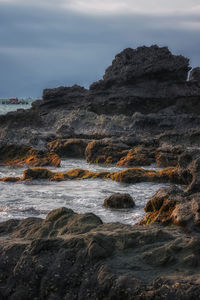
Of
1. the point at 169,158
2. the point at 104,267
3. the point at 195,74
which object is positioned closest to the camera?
the point at 104,267

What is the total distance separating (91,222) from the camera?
14.5 ft

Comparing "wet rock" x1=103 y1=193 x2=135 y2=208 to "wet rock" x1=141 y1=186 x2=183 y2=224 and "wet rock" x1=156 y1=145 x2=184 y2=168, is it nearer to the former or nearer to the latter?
"wet rock" x1=141 y1=186 x2=183 y2=224

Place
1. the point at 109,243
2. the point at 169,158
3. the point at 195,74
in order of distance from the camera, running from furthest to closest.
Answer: the point at 195,74 < the point at 169,158 < the point at 109,243

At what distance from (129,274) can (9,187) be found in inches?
319

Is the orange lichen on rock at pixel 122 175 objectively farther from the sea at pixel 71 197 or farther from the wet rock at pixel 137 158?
the wet rock at pixel 137 158

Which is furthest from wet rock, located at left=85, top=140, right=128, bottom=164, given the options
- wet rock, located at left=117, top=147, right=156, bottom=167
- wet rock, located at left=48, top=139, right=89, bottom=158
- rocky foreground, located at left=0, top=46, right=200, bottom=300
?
wet rock, located at left=48, top=139, right=89, bottom=158

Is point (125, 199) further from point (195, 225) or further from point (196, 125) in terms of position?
point (196, 125)

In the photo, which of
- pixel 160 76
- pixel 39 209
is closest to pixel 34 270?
pixel 39 209

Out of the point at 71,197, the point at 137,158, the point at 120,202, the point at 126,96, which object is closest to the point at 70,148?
the point at 137,158

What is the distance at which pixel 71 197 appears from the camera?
9.01 metres

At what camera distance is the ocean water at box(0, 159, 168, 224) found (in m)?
7.26

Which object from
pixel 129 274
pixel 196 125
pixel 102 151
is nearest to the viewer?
pixel 129 274

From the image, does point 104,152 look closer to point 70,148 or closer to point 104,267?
point 70,148

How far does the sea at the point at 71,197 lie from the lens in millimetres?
7234
